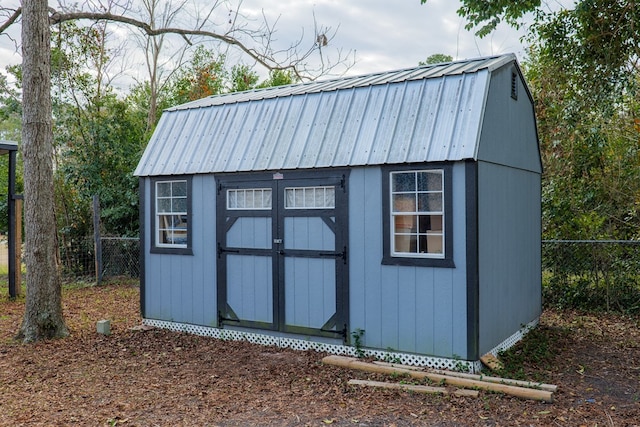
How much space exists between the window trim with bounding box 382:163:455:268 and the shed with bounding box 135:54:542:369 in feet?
0.05

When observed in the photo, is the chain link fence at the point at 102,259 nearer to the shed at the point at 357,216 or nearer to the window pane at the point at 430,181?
the shed at the point at 357,216

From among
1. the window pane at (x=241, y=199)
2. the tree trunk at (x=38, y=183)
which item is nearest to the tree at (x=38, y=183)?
the tree trunk at (x=38, y=183)

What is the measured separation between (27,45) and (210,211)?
116 inches

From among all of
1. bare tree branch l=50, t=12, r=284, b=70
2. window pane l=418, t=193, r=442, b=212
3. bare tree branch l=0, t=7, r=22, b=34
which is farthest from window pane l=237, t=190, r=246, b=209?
bare tree branch l=0, t=7, r=22, b=34

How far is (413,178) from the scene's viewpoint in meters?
5.64

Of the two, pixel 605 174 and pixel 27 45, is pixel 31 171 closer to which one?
pixel 27 45

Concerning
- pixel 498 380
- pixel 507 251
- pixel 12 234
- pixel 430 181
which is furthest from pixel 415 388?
pixel 12 234

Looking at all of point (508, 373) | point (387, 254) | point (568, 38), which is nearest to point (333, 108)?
point (387, 254)

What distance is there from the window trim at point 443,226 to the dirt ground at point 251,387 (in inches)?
46.6

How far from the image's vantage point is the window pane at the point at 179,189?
732cm

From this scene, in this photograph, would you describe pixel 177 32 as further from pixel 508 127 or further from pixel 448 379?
pixel 448 379

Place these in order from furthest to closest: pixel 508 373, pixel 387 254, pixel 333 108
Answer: pixel 333 108 < pixel 387 254 < pixel 508 373

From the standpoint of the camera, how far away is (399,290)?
570 cm

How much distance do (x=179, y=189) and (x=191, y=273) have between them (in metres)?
1.13
